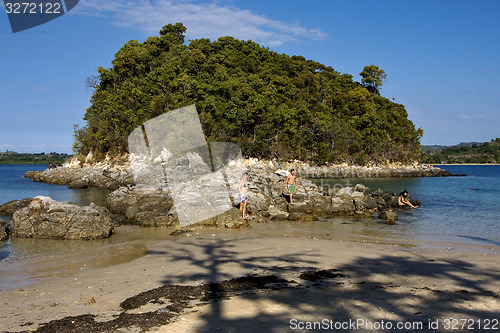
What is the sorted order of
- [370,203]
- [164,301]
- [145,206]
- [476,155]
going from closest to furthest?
[164,301]
[145,206]
[370,203]
[476,155]

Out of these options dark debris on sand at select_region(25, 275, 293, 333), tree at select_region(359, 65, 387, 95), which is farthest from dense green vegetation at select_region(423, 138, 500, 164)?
dark debris on sand at select_region(25, 275, 293, 333)

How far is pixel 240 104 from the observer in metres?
45.8

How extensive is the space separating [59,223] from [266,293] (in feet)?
28.8

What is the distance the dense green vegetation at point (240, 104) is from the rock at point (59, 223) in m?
29.3

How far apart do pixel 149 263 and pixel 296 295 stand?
3978 millimetres

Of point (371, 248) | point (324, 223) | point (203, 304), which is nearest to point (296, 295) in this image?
point (203, 304)

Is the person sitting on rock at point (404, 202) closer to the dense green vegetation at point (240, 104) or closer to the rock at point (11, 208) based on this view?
the rock at point (11, 208)

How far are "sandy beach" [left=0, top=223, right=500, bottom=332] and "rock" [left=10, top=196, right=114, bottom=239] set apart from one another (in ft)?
11.7

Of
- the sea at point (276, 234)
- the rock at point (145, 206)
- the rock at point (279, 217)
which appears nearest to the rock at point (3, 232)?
the sea at point (276, 234)

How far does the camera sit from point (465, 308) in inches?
217

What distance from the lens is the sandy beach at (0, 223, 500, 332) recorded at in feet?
16.6

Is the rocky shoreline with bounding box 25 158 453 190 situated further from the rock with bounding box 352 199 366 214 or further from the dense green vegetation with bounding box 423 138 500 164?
the dense green vegetation with bounding box 423 138 500 164

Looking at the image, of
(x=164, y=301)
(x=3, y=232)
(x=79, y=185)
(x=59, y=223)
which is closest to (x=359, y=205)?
(x=59, y=223)

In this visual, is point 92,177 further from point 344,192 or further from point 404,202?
point 404,202
